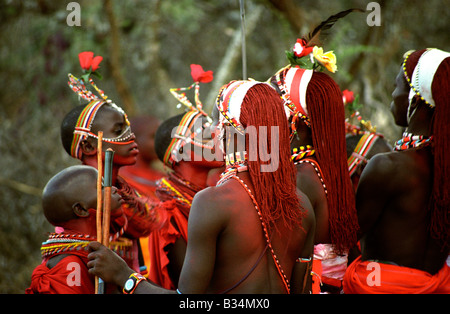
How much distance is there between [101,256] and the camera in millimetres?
2682

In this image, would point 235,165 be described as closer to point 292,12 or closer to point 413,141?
point 413,141

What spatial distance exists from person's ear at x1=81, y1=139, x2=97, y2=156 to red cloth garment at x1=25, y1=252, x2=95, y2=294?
3.10 ft

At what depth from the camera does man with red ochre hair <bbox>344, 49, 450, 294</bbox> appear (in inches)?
134

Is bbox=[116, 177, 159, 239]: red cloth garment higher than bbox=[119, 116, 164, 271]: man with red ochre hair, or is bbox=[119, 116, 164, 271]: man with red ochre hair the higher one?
bbox=[119, 116, 164, 271]: man with red ochre hair

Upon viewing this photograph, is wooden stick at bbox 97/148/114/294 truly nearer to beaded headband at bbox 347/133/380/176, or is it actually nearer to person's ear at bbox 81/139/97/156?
person's ear at bbox 81/139/97/156

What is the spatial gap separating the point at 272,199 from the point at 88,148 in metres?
1.81

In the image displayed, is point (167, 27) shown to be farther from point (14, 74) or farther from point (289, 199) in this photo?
point (289, 199)

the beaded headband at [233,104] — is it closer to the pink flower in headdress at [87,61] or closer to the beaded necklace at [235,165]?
the beaded necklace at [235,165]

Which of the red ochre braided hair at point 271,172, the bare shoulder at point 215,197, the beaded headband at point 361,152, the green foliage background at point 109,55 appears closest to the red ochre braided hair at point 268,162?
the red ochre braided hair at point 271,172

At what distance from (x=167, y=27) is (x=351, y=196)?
10232 mm

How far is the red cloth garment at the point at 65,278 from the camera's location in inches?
120

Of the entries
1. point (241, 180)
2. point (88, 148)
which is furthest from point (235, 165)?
point (88, 148)

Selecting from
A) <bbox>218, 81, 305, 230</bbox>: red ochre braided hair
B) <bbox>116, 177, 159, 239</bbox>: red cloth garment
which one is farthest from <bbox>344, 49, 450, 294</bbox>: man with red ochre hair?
<bbox>116, 177, 159, 239</bbox>: red cloth garment
